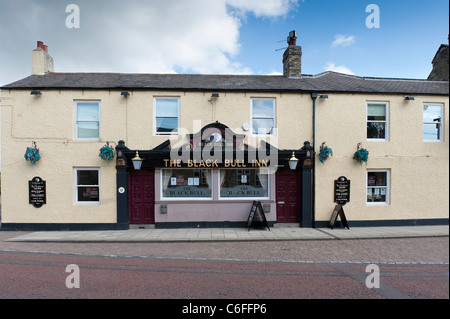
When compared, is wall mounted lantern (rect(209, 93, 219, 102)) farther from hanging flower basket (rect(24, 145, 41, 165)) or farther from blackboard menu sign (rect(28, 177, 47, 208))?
blackboard menu sign (rect(28, 177, 47, 208))

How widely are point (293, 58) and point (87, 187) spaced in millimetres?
11186

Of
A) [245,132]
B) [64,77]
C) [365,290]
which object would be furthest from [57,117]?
[365,290]

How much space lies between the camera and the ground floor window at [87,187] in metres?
10.1

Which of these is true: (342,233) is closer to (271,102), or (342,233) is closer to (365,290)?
(365,290)

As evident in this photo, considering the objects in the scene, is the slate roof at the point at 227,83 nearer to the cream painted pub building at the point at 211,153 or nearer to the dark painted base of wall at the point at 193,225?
the cream painted pub building at the point at 211,153

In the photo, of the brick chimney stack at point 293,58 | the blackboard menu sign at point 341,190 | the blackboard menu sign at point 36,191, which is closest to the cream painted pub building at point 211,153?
the blackboard menu sign at point 36,191

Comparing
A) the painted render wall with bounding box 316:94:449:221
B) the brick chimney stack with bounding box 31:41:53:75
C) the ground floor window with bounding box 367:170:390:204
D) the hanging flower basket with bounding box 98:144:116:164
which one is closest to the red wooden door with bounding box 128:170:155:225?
the hanging flower basket with bounding box 98:144:116:164

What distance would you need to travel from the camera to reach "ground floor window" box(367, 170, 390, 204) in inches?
415

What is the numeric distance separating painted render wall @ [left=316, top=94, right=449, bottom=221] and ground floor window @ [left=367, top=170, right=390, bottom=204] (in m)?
0.25

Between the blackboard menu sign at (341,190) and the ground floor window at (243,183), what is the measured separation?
2946 mm

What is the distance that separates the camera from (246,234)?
918 cm

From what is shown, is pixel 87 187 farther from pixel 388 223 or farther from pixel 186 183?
pixel 388 223

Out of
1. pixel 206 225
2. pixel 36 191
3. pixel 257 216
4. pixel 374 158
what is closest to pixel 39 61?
Answer: pixel 36 191

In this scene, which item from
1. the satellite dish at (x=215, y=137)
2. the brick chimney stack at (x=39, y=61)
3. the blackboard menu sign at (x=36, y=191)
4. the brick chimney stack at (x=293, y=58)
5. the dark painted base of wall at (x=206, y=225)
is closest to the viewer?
the blackboard menu sign at (x=36, y=191)
